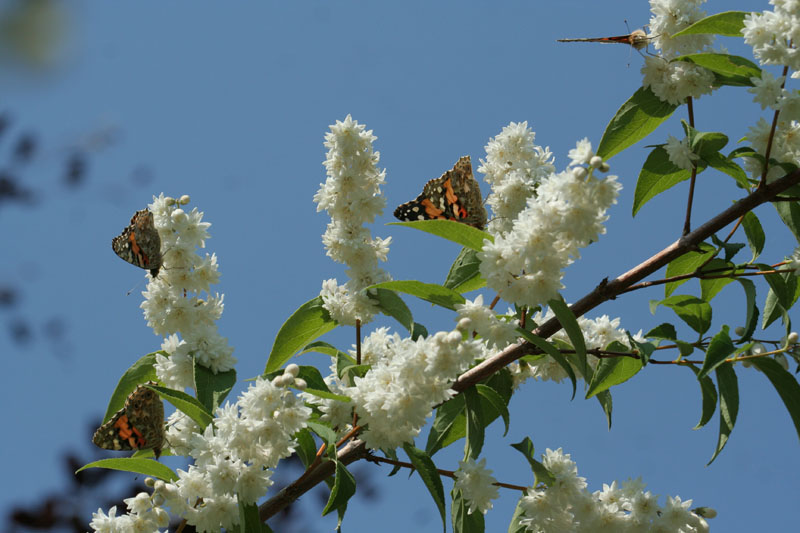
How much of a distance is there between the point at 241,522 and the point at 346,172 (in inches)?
46.0

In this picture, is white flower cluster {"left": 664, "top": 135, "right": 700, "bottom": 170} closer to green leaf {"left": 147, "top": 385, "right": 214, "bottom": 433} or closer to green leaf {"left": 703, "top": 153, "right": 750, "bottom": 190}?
green leaf {"left": 703, "top": 153, "right": 750, "bottom": 190}

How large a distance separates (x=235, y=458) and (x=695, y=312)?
157 cm

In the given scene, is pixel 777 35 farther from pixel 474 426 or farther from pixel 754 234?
pixel 474 426

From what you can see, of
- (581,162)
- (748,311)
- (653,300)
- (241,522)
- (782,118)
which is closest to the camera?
(581,162)

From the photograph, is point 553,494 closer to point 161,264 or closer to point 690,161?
point 690,161

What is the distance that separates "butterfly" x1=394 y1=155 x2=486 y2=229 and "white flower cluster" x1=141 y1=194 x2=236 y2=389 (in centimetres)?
79

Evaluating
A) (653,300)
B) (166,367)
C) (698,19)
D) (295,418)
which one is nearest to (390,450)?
(295,418)

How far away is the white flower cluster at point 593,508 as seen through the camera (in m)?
2.54

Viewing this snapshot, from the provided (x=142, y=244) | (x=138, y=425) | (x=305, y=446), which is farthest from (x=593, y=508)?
(x=142, y=244)

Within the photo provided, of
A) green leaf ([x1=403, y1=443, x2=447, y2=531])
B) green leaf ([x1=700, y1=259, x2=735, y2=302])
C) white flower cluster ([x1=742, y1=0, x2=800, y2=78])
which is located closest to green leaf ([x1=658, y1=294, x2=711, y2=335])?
green leaf ([x1=700, y1=259, x2=735, y2=302])

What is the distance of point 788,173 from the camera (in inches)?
97.8

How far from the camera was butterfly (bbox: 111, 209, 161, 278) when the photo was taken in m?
2.72

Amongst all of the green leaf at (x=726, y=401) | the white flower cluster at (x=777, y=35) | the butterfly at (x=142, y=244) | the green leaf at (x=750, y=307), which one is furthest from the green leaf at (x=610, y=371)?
the butterfly at (x=142, y=244)

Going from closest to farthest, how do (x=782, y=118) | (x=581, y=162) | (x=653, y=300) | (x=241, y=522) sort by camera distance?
(x=581, y=162) → (x=241, y=522) → (x=782, y=118) → (x=653, y=300)
